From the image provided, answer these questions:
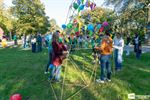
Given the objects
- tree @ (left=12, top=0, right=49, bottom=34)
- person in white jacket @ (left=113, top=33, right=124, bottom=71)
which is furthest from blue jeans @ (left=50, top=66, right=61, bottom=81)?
tree @ (left=12, top=0, right=49, bottom=34)

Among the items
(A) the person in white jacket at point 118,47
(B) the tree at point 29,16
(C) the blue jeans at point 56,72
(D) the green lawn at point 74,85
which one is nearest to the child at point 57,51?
A: (C) the blue jeans at point 56,72

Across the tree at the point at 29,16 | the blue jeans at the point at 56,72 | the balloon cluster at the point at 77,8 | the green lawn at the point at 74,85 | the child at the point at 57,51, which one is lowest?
the green lawn at the point at 74,85

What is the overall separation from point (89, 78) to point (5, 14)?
31458 millimetres

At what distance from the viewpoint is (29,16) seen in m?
54.0

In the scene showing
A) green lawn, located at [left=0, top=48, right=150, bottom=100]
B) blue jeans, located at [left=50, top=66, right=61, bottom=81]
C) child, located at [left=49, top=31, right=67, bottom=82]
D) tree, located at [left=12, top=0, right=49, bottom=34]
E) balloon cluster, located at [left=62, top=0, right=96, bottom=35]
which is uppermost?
tree, located at [left=12, top=0, right=49, bottom=34]

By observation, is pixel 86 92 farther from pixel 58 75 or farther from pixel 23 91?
pixel 23 91

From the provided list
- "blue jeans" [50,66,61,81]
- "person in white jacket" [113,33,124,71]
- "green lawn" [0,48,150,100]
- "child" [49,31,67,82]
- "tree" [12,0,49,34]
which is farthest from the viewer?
"tree" [12,0,49,34]

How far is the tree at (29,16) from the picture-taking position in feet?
172

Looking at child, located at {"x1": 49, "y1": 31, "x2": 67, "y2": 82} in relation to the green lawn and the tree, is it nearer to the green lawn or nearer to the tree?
the green lawn

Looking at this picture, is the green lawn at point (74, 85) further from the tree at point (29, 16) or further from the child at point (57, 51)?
the tree at point (29, 16)

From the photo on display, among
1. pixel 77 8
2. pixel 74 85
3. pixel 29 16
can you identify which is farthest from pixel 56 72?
pixel 29 16

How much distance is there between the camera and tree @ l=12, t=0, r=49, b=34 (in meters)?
52.5

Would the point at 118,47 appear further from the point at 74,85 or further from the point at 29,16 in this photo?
the point at 29,16

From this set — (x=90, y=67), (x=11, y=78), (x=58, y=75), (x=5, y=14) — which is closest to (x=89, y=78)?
(x=58, y=75)
